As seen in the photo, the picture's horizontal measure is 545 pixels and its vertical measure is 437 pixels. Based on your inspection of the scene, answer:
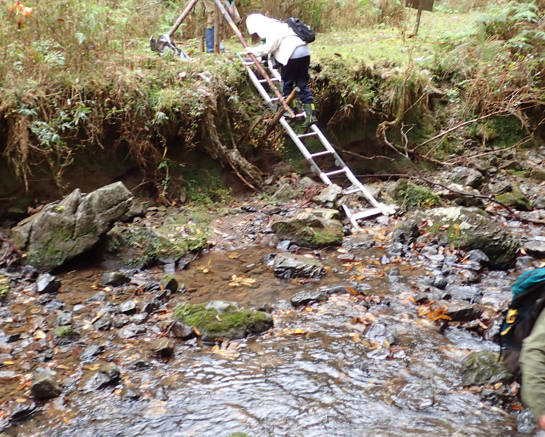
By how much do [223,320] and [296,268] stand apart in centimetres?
146

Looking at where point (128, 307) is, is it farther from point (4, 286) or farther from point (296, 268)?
point (296, 268)

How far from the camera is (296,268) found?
5.61m

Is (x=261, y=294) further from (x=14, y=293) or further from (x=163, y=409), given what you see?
(x=14, y=293)

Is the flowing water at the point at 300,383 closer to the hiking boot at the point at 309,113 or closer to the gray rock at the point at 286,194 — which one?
the gray rock at the point at 286,194

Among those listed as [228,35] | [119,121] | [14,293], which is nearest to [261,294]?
[14,293]

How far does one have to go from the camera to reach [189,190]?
762 centimetres

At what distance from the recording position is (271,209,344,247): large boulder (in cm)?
641

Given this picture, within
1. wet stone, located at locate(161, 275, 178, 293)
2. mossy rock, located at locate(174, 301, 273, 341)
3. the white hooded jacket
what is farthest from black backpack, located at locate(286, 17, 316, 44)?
mossy rock, located at locate(174, 301, 273, 341)

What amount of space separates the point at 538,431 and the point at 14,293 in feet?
17.4

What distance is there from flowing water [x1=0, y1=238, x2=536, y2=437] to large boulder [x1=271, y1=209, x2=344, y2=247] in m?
1.40

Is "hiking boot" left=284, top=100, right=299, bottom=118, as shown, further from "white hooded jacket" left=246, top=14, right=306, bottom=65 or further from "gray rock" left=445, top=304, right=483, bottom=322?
"gray rock" left=445, top=304, right=483, bottom=322

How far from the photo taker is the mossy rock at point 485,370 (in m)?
3.61

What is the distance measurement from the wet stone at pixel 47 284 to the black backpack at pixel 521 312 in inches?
186

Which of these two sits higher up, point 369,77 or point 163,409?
point 369,77
